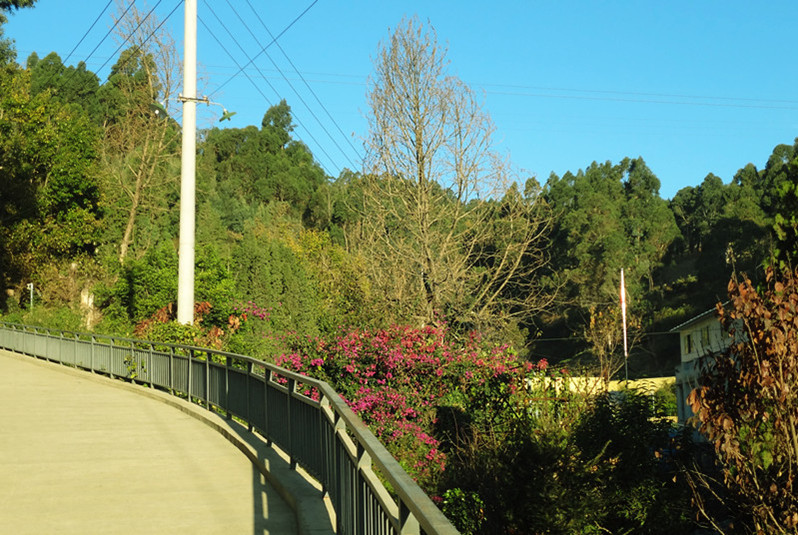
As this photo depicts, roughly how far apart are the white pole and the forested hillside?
0.85 meters

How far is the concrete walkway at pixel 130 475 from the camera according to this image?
771cm

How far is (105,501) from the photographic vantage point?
8547 mm

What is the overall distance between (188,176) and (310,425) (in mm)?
14594

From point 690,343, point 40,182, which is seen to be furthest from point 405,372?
point 690,343

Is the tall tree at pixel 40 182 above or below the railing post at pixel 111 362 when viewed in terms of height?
above

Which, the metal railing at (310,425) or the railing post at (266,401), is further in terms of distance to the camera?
the railing post at (266,401)

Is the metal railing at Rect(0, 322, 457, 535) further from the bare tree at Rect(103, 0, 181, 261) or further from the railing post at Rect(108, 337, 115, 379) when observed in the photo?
the bare tree at Rect(103, 0, 181, 261)

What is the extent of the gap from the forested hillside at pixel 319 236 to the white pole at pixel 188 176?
2.80 ft

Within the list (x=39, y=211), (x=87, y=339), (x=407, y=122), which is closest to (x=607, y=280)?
(x=39, y=211)

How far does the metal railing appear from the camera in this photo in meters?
4.10

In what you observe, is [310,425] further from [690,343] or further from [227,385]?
[690,343]

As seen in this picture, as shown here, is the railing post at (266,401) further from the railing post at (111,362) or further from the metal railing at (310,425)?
the railing post at (111,362)

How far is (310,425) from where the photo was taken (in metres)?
8.49

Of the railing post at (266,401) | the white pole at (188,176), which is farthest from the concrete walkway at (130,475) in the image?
the white pole at (188,176)
